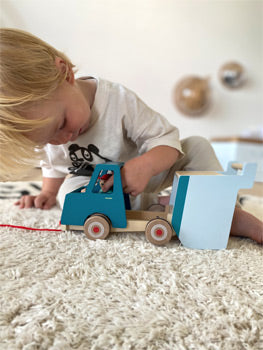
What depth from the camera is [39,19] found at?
2.34 ft

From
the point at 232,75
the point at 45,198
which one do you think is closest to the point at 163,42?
the point at 232,75

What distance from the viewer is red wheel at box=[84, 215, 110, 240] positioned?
49 centimetres

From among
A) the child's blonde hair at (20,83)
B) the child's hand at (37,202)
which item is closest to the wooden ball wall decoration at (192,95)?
the child's hand at (37,202)

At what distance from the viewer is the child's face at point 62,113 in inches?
19.9

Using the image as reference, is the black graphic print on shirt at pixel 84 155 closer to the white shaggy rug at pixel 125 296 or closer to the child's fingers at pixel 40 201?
the child's fingers at pixel 40 201

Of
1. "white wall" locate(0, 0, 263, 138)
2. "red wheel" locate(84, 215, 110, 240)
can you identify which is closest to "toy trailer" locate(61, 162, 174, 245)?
"red wheel" locate(84, 215, 110, 240)

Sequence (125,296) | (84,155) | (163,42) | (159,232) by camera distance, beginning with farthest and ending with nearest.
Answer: (163,42) → (84,155) → (159,232) → (125,296)

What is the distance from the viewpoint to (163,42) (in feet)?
5.40

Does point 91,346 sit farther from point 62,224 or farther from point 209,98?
point 209,98

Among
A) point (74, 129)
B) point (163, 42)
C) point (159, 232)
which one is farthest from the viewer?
point (163, 42)

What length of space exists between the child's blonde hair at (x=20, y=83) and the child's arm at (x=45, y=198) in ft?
0.82

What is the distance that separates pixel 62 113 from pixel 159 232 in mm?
321

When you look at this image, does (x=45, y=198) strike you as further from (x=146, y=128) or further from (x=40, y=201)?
(x=146, y=128)

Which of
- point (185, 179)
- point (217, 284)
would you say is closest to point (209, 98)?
point (185, 179)
